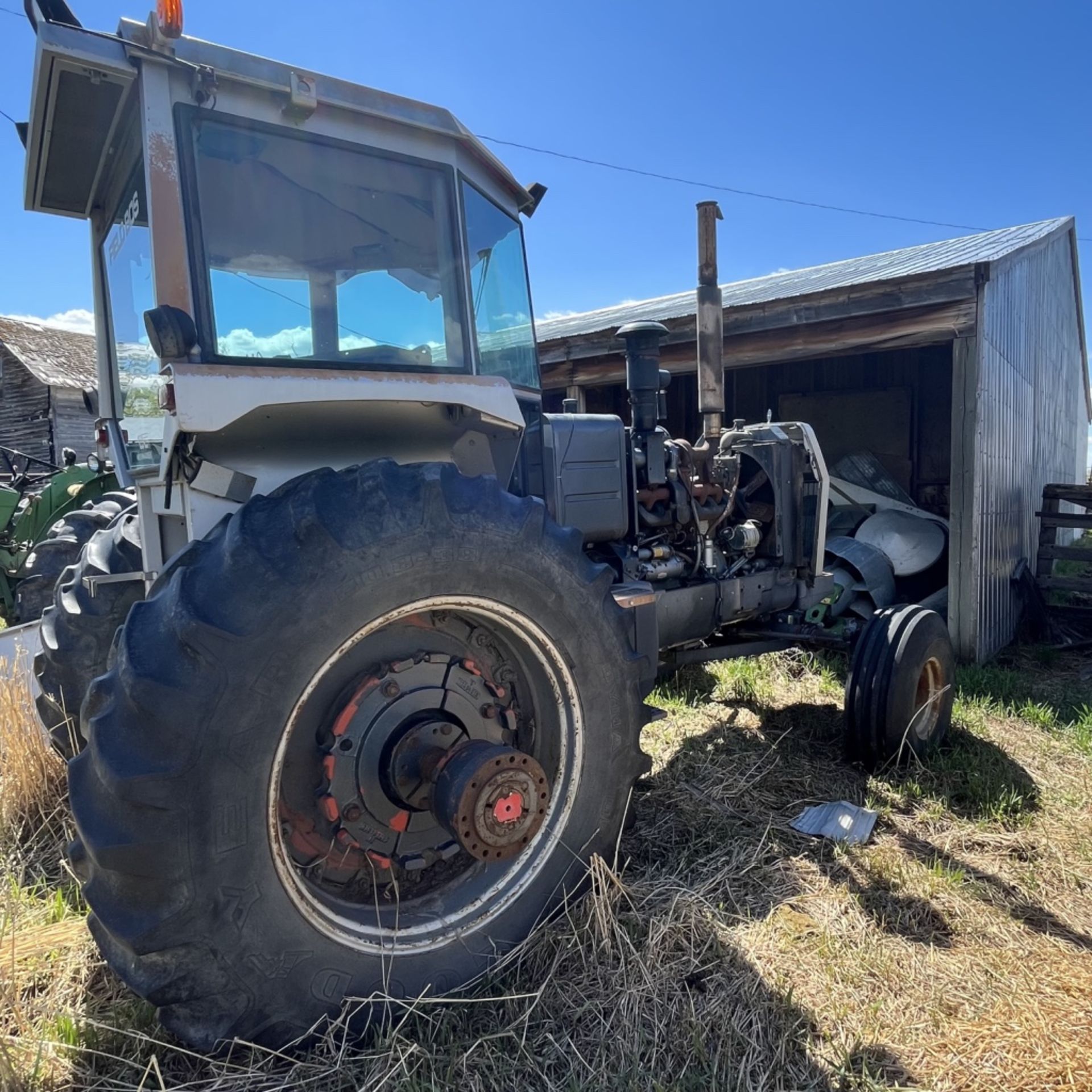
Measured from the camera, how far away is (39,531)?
242 inches

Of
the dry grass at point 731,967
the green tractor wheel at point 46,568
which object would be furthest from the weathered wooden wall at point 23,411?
the dry grass at point 731,967

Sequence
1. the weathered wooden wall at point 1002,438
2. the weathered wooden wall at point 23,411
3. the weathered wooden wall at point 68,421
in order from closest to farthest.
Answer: the weathered wooden wall at point 1002,438 < the weathered wooden wall at point 68,421 < the weathered wooden wall at point 23,411

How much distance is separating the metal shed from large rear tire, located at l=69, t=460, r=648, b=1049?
168 inches

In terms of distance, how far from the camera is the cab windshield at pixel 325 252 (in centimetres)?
199

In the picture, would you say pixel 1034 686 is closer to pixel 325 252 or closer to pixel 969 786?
pixel 969 786

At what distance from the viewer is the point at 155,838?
141cm

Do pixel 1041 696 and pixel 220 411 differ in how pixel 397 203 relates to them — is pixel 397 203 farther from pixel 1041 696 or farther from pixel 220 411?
pixel 1041 696

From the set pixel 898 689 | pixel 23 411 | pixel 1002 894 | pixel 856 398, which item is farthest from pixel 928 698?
pixel 23 411

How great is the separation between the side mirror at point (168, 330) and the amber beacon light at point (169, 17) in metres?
0.60

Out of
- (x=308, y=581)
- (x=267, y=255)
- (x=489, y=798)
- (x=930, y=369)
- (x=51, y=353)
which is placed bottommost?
(x=489, y=798)

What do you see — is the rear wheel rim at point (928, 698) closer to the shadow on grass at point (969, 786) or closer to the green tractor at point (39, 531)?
the shadow on grass at point (969, 786)

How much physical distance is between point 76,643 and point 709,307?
300 cm

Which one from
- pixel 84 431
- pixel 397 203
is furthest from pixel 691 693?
pixel 84 431

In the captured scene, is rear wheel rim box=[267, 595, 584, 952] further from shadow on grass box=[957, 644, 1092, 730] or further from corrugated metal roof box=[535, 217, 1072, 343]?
corrugated metal roof box=[535, 217, 1072, 343]
